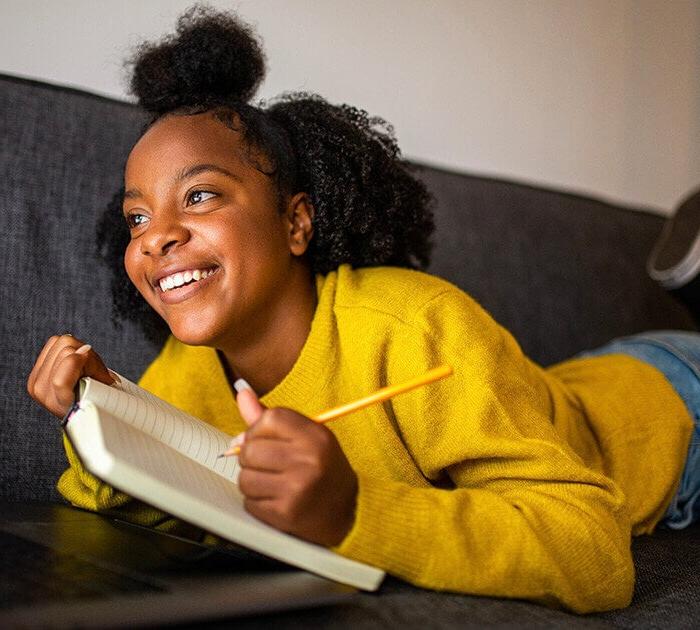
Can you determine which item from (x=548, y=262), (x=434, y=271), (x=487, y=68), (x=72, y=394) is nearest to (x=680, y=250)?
(x=548, y=262)

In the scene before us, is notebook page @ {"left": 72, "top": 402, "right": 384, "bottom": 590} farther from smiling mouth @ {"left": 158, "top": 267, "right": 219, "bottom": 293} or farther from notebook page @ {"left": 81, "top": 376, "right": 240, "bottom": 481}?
smiling mouth @ {"left": 158, "top": 267, "right": 219, "bottom": 293}

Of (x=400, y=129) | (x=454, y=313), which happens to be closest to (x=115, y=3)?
(x=400, y=129)

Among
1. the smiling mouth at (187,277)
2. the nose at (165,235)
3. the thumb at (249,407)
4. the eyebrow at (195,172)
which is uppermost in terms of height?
the eyebrow at (195,172)

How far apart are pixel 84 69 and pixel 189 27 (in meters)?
0.33

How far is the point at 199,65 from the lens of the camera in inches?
42.1

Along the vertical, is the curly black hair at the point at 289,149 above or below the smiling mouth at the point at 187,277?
above

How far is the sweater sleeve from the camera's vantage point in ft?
2.29

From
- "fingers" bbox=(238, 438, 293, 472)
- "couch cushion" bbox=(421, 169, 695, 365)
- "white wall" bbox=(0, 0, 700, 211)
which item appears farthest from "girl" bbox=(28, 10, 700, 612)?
"white wall" bbox=(0, 0, 700, 211)

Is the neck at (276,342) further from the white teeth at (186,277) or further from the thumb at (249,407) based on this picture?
the thumb at (249,407)

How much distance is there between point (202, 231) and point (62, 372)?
0.65 feet

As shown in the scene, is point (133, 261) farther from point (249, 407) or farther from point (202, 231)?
point (249, 407)

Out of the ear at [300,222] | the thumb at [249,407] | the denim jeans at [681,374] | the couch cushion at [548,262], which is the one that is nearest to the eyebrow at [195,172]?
the ear at [300,222]

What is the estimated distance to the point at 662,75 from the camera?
85.6 inches

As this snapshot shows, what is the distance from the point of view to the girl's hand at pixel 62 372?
2.86 ft
